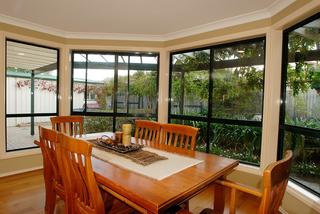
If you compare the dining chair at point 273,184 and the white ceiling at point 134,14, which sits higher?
the white ceiling at point 134,14

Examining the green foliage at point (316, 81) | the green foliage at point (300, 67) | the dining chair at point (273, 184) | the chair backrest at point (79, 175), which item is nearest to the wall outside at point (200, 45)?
the green foliage at point (300, 67)

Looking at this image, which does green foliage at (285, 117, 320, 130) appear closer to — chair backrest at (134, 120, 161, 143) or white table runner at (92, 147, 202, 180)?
white table runner at (92, 147, 202, 180)

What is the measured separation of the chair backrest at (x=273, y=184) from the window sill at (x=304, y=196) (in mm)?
1246

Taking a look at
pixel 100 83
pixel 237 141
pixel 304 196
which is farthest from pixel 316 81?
pixel 100 83

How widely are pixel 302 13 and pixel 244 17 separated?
2.58 ft

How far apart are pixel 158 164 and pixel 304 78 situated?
1.92 m

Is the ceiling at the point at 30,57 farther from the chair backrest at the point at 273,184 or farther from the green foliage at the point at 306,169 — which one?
the green foliage at the point at 306,169

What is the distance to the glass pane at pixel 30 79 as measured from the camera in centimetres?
316

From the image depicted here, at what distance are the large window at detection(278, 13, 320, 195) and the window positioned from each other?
3.67 metres

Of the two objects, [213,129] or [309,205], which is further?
[213,129]

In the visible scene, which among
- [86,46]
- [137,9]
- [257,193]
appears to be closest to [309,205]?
[257,193]

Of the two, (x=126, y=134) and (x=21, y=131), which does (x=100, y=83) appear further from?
(x=126, y=134)

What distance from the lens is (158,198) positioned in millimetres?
992

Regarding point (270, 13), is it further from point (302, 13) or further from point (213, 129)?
point (213, 129)
